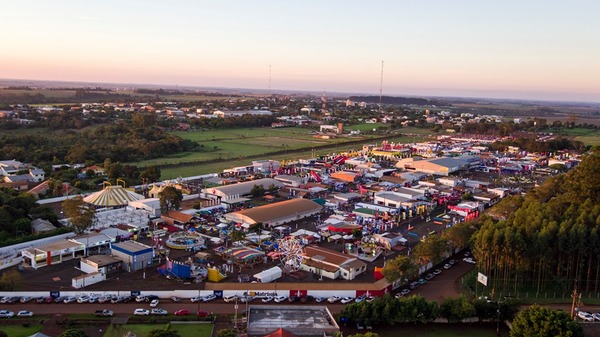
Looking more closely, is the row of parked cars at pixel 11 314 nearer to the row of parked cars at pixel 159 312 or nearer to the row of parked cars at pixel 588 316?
the row of parked cars at pixel 159 312

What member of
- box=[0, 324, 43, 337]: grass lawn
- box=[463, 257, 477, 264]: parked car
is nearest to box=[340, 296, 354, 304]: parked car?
box=[463, 257, 477, 264]: parked car

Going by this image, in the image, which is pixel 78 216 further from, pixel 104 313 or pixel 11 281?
pixel 104 313

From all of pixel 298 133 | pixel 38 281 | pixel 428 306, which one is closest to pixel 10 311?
pixel 38 281

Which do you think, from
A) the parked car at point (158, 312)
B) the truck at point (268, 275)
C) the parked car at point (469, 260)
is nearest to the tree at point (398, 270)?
the truck at point (268, 275)

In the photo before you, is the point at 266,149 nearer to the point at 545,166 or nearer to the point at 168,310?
the point at 545,166

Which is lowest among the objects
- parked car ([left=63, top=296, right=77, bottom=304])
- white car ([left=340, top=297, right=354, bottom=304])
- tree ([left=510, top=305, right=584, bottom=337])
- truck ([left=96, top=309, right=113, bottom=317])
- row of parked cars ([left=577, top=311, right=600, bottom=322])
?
white car ([left=340, top=297, right=354, bottom=304])

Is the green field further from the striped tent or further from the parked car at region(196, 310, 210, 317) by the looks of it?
the parked car at region(196, 310, 210, 317)
